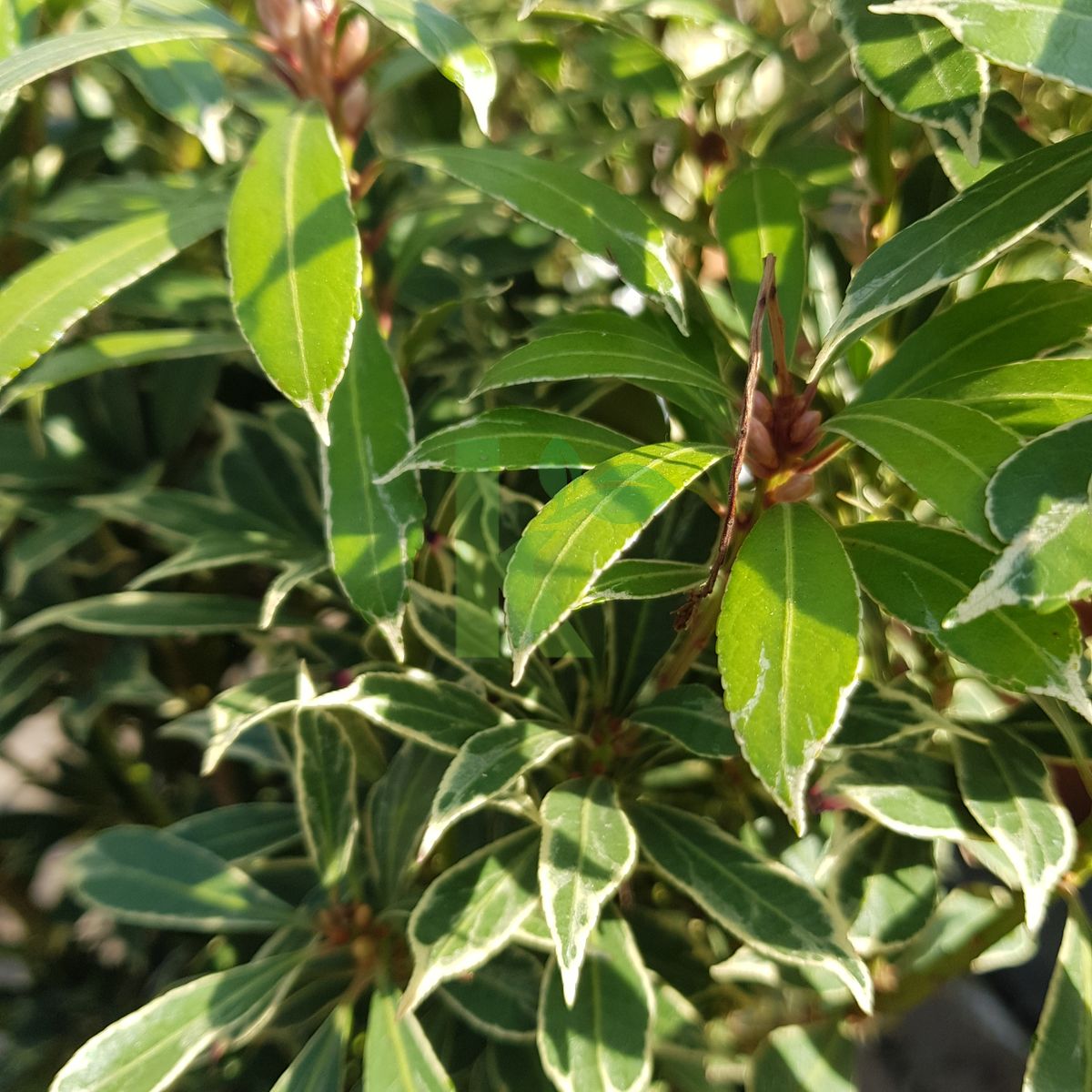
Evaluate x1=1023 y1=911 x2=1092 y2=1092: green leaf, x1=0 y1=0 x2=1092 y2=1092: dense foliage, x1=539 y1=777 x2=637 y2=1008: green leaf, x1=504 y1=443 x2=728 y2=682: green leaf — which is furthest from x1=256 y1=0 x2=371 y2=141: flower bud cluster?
x1=1023 y1=911 x2=1092 y2=1092: green leaf

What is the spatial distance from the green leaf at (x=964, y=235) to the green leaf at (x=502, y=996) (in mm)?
474

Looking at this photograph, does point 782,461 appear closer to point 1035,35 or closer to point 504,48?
point 1035,35

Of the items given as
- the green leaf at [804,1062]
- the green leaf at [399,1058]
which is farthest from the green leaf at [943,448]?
the green leaf at [804,1062]

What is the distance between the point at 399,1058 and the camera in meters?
0.60

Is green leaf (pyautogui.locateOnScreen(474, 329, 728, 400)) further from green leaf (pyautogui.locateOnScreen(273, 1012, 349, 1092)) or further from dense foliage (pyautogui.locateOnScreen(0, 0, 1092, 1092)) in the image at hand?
green leaf (pyautogui.locateOnScreen(273, 1012, 349, 1092))

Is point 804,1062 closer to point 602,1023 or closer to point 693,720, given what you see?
point 602,1023

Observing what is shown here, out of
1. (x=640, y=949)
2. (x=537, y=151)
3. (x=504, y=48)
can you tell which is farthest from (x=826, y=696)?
(x=504, y=48)

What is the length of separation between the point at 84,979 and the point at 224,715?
64 centimetres

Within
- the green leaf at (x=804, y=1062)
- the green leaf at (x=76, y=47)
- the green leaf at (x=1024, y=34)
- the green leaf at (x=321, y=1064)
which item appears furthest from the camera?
the green leaf at (x=804, y=1062)

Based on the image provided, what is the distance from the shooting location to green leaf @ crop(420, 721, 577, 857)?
1.65ft

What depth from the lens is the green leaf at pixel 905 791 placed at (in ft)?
1.87

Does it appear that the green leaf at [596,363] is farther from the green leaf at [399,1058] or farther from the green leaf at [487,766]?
the green leaf at [399,1058]

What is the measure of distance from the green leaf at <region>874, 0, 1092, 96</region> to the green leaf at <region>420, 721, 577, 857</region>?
0.41m

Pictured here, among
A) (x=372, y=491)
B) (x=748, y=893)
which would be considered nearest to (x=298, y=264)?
(x=372, y=491)
